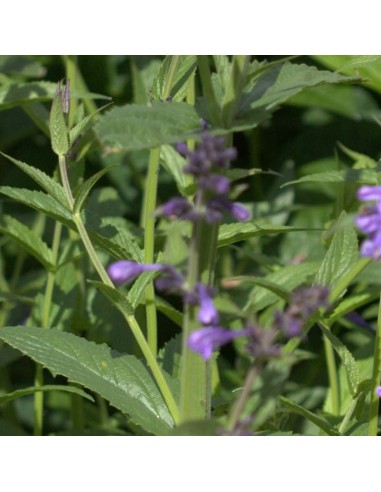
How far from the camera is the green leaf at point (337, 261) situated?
3.75ft

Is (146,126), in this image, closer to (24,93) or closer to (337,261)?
(337,261)

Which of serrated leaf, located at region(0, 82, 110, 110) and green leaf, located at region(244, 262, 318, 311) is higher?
serrated leaf, located at region(0, 82, 110, 110)

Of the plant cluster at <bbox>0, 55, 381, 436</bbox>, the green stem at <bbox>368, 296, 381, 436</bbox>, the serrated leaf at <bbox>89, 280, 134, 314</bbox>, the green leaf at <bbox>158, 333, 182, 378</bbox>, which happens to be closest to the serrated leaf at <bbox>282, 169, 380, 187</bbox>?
the plant cluster at <bbox>0, 55, 381, 436</bbox>

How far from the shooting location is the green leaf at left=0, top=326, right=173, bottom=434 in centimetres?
116

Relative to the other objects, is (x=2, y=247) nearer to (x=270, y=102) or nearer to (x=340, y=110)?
(x=340, y=110)

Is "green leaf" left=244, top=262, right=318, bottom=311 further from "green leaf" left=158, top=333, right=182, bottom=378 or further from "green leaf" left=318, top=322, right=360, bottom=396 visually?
"green leaf" left=318, top=322, right=360, bottom=396

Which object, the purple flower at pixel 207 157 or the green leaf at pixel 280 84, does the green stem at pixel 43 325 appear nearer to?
the green leaf at pixel 280 84

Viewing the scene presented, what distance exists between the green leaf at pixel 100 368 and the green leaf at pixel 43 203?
0.16m

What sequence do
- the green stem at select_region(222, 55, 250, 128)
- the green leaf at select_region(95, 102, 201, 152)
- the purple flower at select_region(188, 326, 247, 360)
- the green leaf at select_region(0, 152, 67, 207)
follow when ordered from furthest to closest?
1. the green leaf at select_region(0, 152, 67, 207)
2. the green stem at select_region(222, 55, 250, 128)
3. the green leaf at select_region(95, 102, 201, 152)
4. the purple flower at select_region(188, 326, 247, 360)

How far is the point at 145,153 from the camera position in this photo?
2.69 metres

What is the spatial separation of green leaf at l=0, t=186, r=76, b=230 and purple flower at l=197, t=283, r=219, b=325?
579 millimetres

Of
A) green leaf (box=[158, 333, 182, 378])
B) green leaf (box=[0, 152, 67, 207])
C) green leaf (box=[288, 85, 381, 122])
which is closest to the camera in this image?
green leaf (box=[0, 152, 67, 207])

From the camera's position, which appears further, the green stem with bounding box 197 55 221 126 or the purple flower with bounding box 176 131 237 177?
the green stem with bounding box 197 55 221 126

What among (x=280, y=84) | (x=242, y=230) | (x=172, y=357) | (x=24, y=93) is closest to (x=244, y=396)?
(x=280, y=84)
